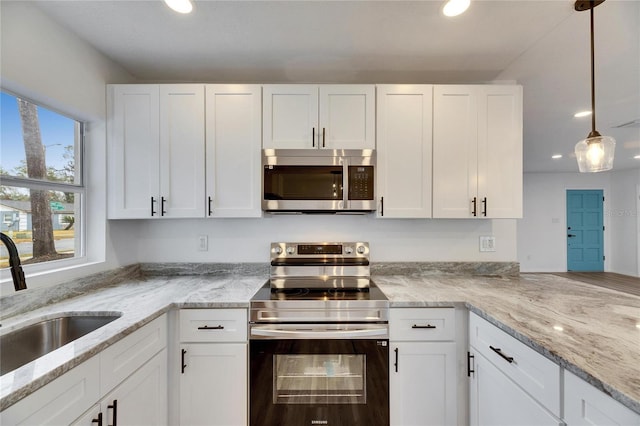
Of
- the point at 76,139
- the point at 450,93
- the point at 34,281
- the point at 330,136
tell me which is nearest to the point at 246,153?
the point at 330,136

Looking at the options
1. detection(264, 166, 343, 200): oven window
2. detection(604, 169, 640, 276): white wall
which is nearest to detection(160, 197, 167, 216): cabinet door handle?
detection(264, 166, 343, 200): oven window

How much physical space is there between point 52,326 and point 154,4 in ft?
5.55

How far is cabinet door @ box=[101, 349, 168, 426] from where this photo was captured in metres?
1.14

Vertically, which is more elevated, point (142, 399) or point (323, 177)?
point (323, 177)

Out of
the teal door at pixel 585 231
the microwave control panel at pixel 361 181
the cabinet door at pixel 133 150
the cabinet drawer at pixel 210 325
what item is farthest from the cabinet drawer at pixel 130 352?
the teal door at pixel 585 231

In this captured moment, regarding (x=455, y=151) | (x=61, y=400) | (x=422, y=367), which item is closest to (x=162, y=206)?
(x=61, y=400)

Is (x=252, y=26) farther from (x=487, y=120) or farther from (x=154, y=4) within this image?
(x=487, y=120)

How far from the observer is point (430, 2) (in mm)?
1413

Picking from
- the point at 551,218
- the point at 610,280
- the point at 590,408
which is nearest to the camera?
the point at 590,408

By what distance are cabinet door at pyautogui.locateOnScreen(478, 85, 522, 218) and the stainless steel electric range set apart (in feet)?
3.62

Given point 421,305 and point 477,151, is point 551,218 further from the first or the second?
point 421,305

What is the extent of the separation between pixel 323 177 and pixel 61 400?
1581 millimetres

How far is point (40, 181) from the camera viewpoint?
1582 mm

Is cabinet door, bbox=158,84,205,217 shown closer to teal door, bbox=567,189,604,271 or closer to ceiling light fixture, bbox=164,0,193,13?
ceiling light fixture, bbox=164,0,193,13
